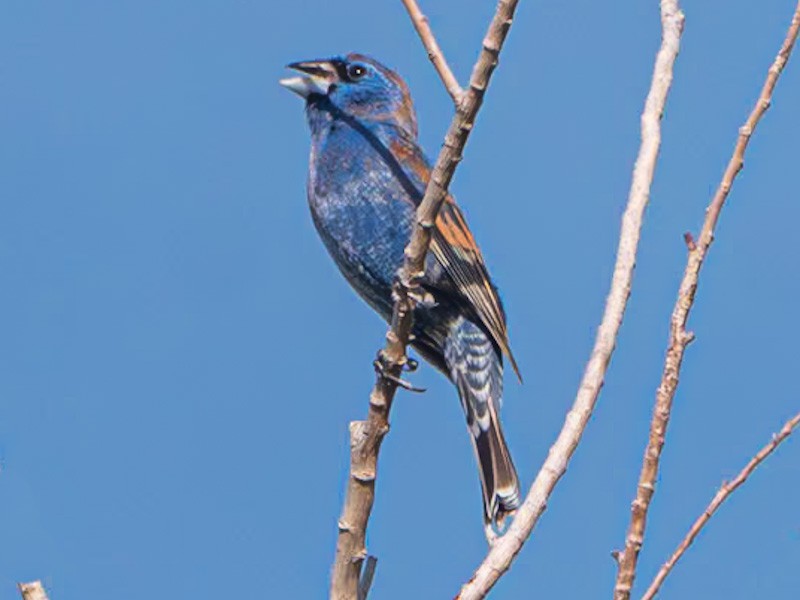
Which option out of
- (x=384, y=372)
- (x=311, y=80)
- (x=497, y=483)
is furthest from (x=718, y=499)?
(x=311, y=80)

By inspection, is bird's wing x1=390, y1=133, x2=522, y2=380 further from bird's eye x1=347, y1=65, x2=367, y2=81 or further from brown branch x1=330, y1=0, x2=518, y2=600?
brown branch x1=330, y1=0, x2=518, y2=600

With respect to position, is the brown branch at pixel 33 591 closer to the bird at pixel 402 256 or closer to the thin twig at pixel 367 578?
the thin twig at pixel 367 578

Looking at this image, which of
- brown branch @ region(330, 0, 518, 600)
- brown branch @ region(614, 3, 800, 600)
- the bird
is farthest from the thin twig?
the bird

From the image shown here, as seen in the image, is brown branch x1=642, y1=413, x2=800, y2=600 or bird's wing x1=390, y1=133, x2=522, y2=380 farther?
bird's wing x1=390, y1=133, x2=522, y2=380

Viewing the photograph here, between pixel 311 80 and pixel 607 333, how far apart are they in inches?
145

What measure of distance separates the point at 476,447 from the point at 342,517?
2011 mm

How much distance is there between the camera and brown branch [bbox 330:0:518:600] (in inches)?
156

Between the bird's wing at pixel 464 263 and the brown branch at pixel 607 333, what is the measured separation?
2015mm

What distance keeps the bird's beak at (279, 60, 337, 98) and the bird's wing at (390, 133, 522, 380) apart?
2.16 feet

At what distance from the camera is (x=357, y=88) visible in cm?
736

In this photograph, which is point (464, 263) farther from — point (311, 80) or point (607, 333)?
point (607, 333)

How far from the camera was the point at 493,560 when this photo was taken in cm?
341

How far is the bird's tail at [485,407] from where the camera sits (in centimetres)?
580

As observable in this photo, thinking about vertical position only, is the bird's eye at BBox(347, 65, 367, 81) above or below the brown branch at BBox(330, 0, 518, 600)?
above
